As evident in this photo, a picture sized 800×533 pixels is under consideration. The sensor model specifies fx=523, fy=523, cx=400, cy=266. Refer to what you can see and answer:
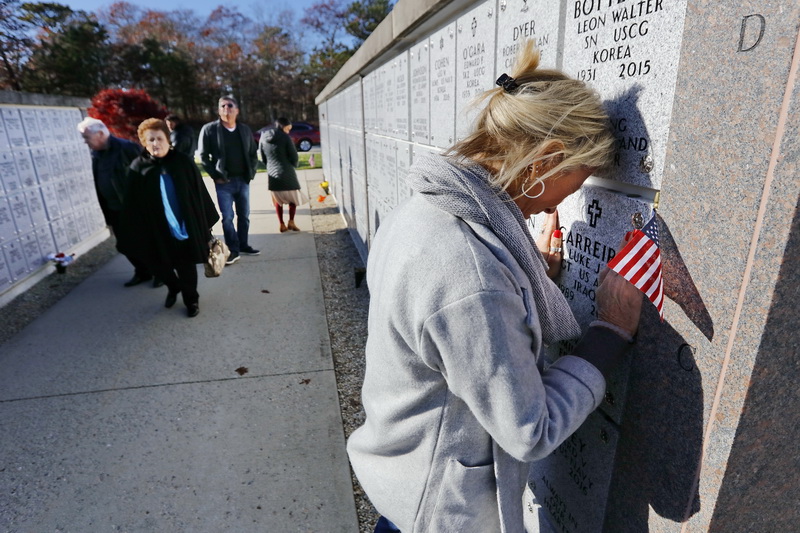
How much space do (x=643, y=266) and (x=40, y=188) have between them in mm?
7185

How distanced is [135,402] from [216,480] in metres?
1.05

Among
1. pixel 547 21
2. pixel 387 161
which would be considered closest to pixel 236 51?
pixel 387 161

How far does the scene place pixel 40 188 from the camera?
6359 mm

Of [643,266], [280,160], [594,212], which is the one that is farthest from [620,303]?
[280,160]

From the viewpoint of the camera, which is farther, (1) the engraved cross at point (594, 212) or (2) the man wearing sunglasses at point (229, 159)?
(2) the man wearing sunglasses at point (229, 159)

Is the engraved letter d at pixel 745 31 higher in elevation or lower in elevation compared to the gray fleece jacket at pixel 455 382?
higher

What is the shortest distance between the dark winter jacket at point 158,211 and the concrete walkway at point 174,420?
0.62 meters

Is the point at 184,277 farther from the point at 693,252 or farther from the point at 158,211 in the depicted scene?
the point at 693,252

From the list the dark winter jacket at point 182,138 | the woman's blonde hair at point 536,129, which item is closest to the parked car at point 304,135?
the dark winter jacket at point 182,138

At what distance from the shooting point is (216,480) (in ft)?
8.77

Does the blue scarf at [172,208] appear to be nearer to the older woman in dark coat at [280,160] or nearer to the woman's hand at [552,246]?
the older woman in dark coat at [280,160]

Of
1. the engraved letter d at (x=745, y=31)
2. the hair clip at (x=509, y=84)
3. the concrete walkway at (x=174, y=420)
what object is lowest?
the concrete walkway at (x=174, y=420)

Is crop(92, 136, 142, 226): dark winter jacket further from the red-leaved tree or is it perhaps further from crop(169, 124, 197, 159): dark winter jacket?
the red-leaved tree

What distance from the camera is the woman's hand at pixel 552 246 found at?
1760 millimetres
